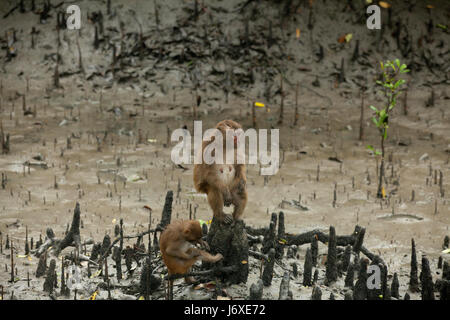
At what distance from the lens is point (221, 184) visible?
4613 mm

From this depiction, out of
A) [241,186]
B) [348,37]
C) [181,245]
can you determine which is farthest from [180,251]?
[348,37]

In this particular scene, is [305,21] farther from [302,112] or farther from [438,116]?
[438,116]

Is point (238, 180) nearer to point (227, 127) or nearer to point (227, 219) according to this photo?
point (227, 219)

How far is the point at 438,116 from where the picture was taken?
12609mm

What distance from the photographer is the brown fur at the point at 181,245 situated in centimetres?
421

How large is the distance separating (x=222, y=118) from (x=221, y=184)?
320 inches

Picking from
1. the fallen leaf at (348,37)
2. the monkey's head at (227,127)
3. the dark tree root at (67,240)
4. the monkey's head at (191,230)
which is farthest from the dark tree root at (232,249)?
the fallen leaf at (348,37)

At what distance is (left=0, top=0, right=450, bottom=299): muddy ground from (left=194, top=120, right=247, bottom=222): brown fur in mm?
649

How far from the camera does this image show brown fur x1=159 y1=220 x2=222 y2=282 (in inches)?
166

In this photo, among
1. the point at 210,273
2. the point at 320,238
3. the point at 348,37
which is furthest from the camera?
the point at 348,37

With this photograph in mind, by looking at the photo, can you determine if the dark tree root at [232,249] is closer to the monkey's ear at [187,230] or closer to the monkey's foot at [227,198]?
the monkey's foot at [227,198]

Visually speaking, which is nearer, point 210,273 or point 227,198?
point 210,273

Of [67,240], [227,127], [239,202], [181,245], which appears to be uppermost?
[227,127]
